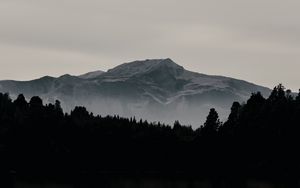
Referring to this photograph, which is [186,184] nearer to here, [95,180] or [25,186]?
[95,180]

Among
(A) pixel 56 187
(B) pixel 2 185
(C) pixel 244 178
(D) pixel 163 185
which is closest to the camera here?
(B) pixel 2 185

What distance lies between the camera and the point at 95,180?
578 ft

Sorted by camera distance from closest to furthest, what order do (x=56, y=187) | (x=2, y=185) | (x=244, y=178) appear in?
(x=2, y=185) < (x=56, y=187) < (x=244, y=178)

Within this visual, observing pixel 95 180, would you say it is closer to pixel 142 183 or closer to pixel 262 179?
pixel 142 183

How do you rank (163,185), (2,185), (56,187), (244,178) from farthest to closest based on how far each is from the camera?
1. (244,178)
2. (163,185)
3. (56,187)
4. (2,185)

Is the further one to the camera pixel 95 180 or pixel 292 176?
pixel 292 176

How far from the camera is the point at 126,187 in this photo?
6206 inches

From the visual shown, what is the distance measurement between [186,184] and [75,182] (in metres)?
26.4

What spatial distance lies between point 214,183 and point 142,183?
16.8 m

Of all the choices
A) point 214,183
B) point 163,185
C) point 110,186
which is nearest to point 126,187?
point 110,186

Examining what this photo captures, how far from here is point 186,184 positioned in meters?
176

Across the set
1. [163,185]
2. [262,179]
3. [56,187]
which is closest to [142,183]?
[163,185]

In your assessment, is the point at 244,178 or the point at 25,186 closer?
the point at 25,186

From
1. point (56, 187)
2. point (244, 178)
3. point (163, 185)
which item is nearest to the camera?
point (56, 187)
